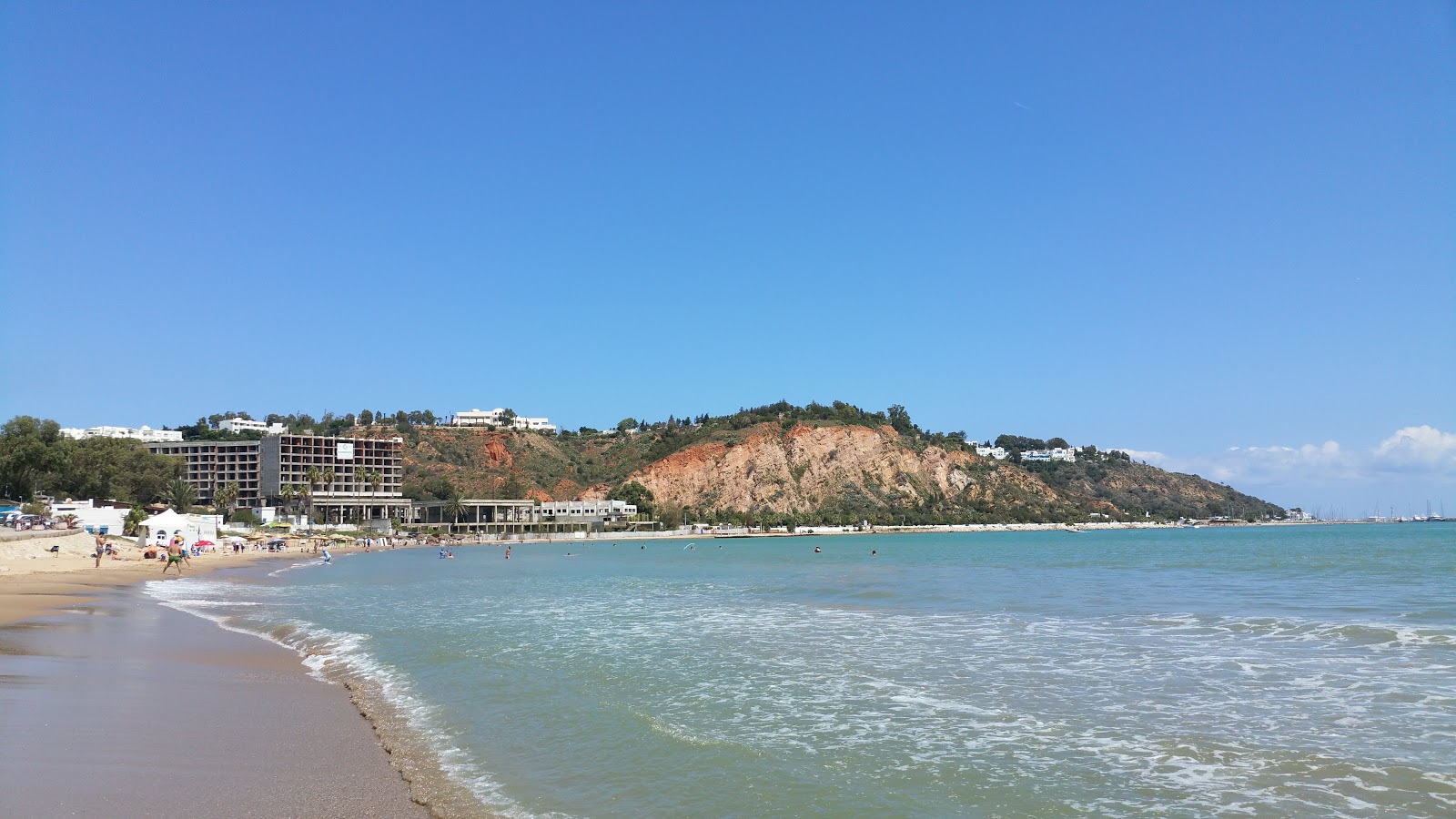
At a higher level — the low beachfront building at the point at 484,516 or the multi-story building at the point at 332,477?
the multi-story building at the point at 332,477

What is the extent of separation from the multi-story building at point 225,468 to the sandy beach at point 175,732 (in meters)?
121

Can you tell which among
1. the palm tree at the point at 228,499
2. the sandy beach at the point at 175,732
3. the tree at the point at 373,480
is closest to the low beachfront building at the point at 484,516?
the tree at the point at 373,480

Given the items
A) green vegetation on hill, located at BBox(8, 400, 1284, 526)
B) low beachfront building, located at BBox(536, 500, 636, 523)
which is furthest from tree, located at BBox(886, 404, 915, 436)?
low beachfront building, located at BBox(536, 500, 636, 523)

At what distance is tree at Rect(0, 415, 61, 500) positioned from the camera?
6444 cm

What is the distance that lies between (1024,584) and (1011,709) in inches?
917

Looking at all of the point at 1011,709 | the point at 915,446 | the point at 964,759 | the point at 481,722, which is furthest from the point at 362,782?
the point at 915,446

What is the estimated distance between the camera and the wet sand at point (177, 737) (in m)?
7.44

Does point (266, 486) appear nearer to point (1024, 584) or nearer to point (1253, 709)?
point (1024, 584)

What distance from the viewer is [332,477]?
405 ft

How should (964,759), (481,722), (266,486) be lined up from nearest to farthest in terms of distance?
(964,759) → (481,722) → (266,486)

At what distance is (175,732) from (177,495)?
86121mm

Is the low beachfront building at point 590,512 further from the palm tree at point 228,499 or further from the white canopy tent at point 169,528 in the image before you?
the white canopy tent at point 169,528

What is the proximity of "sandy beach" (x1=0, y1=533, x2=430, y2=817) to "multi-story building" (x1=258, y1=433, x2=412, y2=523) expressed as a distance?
106643 mm

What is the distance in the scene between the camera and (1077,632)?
1870 centimetres
